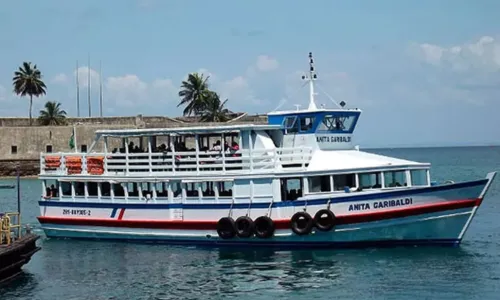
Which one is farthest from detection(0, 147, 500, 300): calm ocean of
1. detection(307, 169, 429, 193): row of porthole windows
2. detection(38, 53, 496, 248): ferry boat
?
detection(307, 169, 429, 193): row of porthole windows

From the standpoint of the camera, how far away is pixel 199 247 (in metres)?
27.2

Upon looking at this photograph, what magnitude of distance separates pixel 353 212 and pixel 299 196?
2.18 m

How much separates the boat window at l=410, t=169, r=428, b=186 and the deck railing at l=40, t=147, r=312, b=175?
11.3ft

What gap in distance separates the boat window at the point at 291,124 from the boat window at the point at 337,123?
0.83 m

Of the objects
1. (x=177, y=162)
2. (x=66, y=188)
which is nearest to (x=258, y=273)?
(x=177, y=162)

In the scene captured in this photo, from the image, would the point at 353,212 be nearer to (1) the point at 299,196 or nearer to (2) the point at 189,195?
(1) the point at 299,196

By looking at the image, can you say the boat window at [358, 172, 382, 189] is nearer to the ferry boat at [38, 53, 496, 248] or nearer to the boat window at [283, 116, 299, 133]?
the ferry boat at [38, 53, 496, 248]

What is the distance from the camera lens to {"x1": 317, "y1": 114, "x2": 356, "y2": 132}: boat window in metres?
27.4

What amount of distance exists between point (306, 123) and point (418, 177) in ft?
14.1

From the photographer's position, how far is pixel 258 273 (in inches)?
898

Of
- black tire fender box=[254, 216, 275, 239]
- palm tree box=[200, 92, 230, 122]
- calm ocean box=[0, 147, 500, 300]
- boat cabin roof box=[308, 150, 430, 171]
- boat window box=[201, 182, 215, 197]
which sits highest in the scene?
palm tree box=[200, 92, 230, 122]

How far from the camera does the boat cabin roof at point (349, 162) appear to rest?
82.8ft

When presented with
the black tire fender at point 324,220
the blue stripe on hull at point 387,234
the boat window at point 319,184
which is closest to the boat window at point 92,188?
the blue stripe on hull at point 387,234

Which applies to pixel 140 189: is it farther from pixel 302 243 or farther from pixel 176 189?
pixel 302 243
